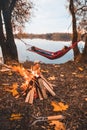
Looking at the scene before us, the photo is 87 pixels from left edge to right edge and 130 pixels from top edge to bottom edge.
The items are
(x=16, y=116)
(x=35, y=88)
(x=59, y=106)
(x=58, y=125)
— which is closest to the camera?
(x=58, y=125)

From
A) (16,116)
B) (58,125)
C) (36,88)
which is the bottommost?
(58,125)

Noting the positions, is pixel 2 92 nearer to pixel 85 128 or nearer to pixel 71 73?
pixel 85 128

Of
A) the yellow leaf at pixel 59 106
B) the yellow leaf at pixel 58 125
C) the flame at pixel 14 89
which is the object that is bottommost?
the yellow leaf at pixel 58 125

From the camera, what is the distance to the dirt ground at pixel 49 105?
8492 mm

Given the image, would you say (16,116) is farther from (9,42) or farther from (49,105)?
(9,42)

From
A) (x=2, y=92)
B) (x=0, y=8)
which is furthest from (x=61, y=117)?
(x=0, y=8)

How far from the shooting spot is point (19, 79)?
43.0ft

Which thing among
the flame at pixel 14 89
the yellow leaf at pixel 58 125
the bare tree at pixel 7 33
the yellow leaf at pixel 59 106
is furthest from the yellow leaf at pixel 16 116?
the bare tree at pixel 7 33

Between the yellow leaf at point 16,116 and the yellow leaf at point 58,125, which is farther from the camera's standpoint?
the yellow leaf at point 16,116

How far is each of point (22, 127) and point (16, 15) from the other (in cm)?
1401

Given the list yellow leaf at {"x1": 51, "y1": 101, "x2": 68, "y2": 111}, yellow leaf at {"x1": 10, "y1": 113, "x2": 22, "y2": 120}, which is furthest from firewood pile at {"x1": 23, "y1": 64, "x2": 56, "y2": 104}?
yellow leaf at {"x1": 10, "y1": 113, "x2": 22, "y2": 120}

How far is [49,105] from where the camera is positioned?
9852mm

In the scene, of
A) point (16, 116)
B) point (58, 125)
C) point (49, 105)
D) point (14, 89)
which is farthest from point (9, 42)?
point (58, 125)

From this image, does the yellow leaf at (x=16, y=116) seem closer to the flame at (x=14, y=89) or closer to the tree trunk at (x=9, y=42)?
the flame at (x=14, y=89)
